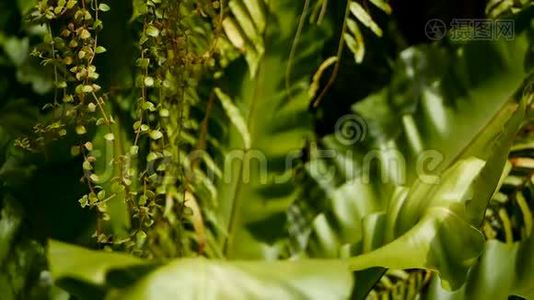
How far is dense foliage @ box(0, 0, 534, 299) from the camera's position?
33.4 inches

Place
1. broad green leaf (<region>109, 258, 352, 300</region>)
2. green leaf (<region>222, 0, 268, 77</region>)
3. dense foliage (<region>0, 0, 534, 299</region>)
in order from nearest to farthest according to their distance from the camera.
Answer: broad green leaf (<region>109, 258, 352, 300</region>)
dense foliage (<region>0, 0, 534, 299</region>)
green leaf (<region>222, 0, 268, 77</region>)

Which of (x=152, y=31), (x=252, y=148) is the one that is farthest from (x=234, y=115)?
(x=152, y=31)

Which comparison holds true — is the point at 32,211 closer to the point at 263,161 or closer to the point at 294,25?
the point at 263,161

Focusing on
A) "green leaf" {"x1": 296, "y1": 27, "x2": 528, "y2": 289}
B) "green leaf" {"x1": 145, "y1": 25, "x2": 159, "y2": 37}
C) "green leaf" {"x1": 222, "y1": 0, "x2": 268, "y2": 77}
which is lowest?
"green leaf" {"x1": 296, "y1": 27, "x2": 528, "y2": 289}

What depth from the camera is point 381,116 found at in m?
1.18

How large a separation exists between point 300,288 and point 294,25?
43 centimetres

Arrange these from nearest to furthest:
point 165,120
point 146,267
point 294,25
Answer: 1. point 146,267
2. point 165,120
3. point 294,25

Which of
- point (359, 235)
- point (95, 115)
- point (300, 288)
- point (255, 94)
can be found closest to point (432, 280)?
point (359, 235)

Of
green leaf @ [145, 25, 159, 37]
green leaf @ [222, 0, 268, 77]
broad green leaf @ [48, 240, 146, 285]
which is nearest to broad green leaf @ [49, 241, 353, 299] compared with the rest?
broad green leaf @ [48, 240, 146, 285]

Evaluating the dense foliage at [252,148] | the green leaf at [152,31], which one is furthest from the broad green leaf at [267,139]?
the green leaf at [152,31]

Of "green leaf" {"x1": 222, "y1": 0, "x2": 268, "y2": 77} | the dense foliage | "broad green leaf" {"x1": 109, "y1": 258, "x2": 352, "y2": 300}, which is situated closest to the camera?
"broad green leaf" {"x1": 109, "y1": 258, "x2": 352, "y2": 300}

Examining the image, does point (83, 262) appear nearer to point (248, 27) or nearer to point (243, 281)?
point (243, 281)

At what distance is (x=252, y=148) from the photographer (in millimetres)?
1109

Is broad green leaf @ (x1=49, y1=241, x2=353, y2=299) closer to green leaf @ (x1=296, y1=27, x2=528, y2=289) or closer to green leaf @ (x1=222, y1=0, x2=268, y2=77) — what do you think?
green leaf @ (x1=296, y1=27, x2=528, y2=289)
